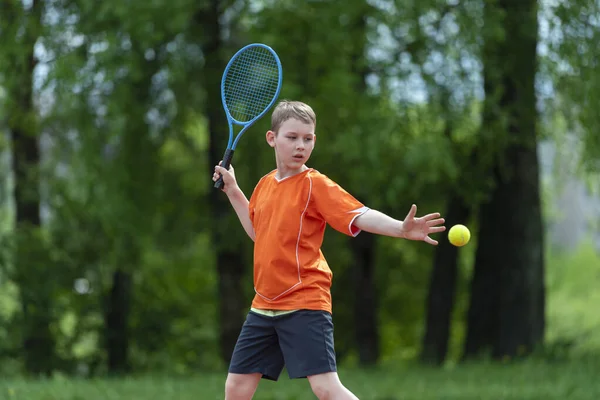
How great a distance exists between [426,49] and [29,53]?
5.37m

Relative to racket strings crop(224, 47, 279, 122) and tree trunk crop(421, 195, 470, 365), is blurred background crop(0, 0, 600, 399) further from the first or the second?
racket strings crop(224, 47, 279, 122)

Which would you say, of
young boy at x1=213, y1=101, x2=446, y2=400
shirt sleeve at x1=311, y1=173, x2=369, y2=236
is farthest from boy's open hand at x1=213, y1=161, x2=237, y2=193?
shirt sleeve at x1=311, y1=173, x2=369, y2=236

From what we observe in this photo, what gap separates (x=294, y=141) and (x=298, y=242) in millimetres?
480

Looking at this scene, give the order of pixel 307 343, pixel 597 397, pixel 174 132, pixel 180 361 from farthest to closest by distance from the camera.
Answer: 1. pixel 180 361
2. pixel 174 132
3. pixel 597 397
4. pixel 307 343

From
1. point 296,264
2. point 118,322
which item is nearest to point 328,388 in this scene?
point 296,264

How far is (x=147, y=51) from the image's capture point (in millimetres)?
11250

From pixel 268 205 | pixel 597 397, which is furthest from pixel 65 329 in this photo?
pixel 268 205

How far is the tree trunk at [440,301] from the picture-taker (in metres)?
13.6

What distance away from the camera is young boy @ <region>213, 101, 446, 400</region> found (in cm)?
407

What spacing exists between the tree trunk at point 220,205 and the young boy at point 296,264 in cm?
710

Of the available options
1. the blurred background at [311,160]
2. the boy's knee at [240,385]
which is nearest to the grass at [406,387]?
the blurred background at [311,160]

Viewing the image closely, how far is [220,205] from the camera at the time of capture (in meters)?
12.1

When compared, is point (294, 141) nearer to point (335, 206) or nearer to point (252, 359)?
point (335, 206)

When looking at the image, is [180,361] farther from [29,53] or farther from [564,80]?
[564,80]
